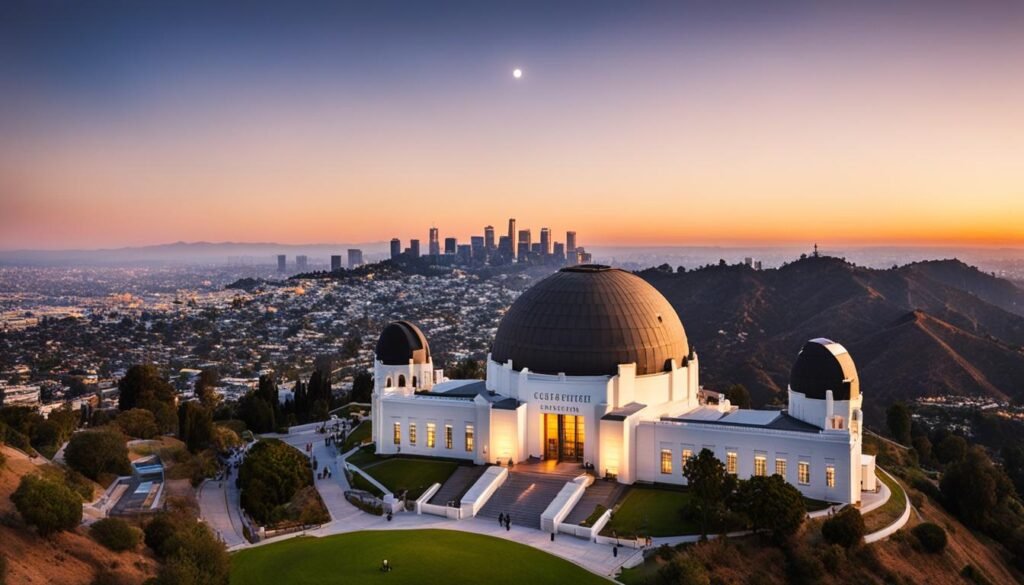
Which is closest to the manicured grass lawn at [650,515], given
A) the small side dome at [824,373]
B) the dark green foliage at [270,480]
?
the small side dome at [824,373]

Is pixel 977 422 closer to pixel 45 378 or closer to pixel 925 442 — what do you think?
pixel 925 442

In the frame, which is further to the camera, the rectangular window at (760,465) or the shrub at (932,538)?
the rectangular window at (760,465)

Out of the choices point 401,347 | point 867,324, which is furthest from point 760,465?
point 867,324

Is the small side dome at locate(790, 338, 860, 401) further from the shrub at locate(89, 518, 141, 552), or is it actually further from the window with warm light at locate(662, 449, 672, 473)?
the shrub at locate(89, 518, 141, 552)

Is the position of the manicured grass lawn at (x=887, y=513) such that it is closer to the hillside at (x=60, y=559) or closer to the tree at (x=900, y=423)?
the tree at (x=900, y=423)

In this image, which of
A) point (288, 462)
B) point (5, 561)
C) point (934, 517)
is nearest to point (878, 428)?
point (934, 517)

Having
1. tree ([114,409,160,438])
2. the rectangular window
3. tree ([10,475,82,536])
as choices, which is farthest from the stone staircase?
tree ([114,409,160,438])
